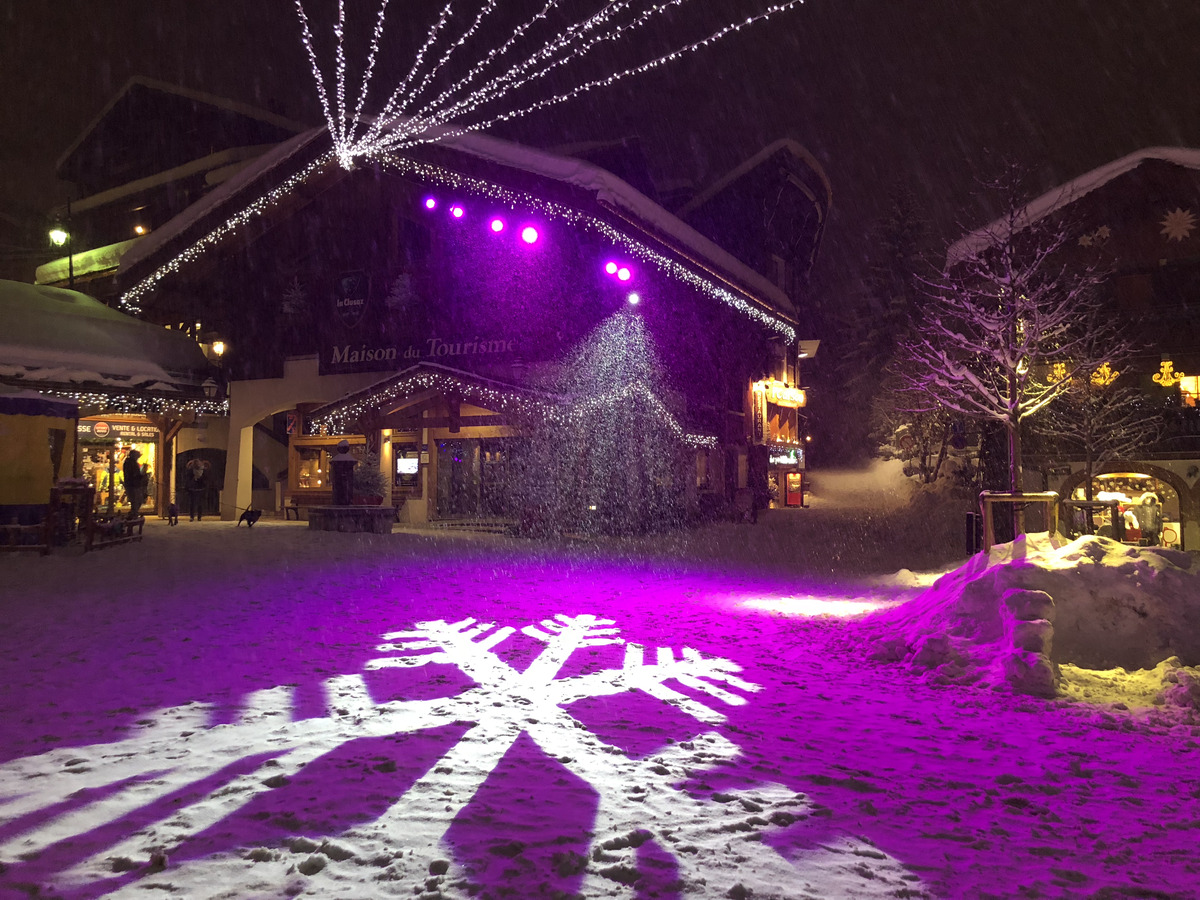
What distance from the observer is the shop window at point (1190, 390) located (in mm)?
16453

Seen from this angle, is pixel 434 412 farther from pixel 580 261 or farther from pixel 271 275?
pixel 271 275

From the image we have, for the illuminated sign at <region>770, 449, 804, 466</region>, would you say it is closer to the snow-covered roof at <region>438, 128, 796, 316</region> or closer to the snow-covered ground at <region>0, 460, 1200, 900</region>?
the snow-covered roof at <region>438, 128, 796, 316</region>

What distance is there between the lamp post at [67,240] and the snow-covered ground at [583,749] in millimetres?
21938

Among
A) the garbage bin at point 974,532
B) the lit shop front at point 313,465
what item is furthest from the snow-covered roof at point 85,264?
the garbage bin at point 974,532

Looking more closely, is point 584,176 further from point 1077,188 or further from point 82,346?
point 82,346

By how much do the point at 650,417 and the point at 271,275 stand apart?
508 inches

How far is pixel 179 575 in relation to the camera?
1093cm

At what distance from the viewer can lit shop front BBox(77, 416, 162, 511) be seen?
73.5ft

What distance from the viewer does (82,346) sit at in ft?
67.9

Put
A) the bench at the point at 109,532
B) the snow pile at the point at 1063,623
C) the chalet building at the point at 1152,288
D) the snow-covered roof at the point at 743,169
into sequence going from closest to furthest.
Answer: the snow pile at the point at 1063,623 → the bench at the point at 109,532 → the chalet building at the point at 1152,288 → the snow-covered roof at the point at 743,169

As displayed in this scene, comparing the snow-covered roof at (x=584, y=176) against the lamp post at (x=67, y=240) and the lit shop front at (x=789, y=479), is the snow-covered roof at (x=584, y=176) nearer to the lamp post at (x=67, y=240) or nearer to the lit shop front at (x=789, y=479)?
the lit shop front at (x=789, y=479)

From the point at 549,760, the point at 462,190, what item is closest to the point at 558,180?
the point at 462,190

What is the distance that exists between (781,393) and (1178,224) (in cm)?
1494

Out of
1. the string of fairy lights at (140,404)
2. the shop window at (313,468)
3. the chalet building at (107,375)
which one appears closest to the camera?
the chalet building at (107,375)
